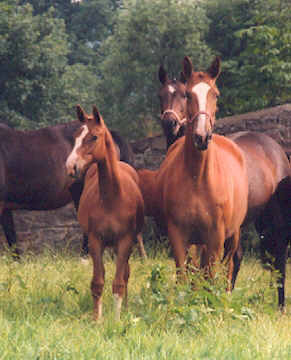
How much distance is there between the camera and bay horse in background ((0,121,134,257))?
8820mm

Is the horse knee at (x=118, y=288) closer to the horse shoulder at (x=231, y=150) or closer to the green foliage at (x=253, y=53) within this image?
the horse shoulder at (x=231, y=150)

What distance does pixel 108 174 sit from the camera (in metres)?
5.39

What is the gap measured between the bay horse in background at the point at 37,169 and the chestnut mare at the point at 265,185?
1.94 metres

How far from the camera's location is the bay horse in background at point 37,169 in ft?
28.9

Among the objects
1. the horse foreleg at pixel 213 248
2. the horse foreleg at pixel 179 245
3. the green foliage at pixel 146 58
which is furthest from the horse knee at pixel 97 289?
the green foliage at pixel 146 58

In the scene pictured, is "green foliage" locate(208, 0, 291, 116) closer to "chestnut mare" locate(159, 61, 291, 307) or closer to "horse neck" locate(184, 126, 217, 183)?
"chestnut mare" locate(159, 61, 291, 307)

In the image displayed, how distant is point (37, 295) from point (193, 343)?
1.95 metres

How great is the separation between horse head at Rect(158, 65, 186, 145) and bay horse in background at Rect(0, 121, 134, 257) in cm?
183

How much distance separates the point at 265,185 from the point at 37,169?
3576 mm

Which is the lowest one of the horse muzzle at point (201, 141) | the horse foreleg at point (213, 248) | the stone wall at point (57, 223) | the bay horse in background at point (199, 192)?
the stone wall at point (57, 223)

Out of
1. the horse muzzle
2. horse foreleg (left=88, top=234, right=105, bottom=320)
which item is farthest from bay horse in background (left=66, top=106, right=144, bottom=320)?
the horse muzzle

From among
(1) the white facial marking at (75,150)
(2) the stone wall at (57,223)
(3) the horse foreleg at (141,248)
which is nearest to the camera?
(1) the white facial marking at (75,150)

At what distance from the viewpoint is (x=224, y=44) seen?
19625 mm

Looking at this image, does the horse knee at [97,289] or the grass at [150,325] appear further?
the horse knee at [97,289]
